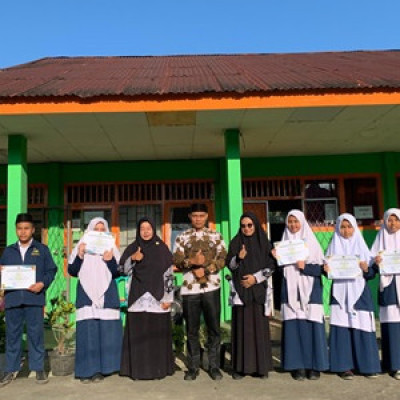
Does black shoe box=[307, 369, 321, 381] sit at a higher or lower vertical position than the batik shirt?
lower

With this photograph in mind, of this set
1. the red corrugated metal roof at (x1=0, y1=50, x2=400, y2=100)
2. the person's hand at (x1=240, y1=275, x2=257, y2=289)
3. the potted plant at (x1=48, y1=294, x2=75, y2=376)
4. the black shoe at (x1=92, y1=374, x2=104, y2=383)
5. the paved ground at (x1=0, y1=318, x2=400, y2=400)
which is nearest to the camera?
the paved ground at (x1=0, y1=318, x2=400, y2=400)

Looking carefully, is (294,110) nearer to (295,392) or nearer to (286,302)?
(286,302)

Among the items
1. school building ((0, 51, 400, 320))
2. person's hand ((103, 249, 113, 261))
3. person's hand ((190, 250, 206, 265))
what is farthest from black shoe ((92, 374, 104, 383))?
school building ((0, 51, 400, 320))

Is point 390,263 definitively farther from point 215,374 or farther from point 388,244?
point 215,374

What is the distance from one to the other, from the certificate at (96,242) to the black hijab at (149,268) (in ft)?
0.67

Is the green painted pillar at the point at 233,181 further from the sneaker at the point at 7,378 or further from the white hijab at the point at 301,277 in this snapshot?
the sneaker at the point at 7,378

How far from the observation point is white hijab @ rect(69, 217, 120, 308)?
4391 mm

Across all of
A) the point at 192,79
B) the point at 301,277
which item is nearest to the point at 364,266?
the point at 301,277

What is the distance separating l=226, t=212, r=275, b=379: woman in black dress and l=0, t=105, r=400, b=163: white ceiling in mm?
1660

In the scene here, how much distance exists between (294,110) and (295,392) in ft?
9.87

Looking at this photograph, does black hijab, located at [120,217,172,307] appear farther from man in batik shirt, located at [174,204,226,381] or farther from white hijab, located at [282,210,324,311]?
white hijab, located at [282,210,324,311]

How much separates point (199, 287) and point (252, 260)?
1.82 ft

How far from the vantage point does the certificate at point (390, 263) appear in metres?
4.32

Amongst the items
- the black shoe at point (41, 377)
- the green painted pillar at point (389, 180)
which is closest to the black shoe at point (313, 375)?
the black shoe at point (41, 377)
